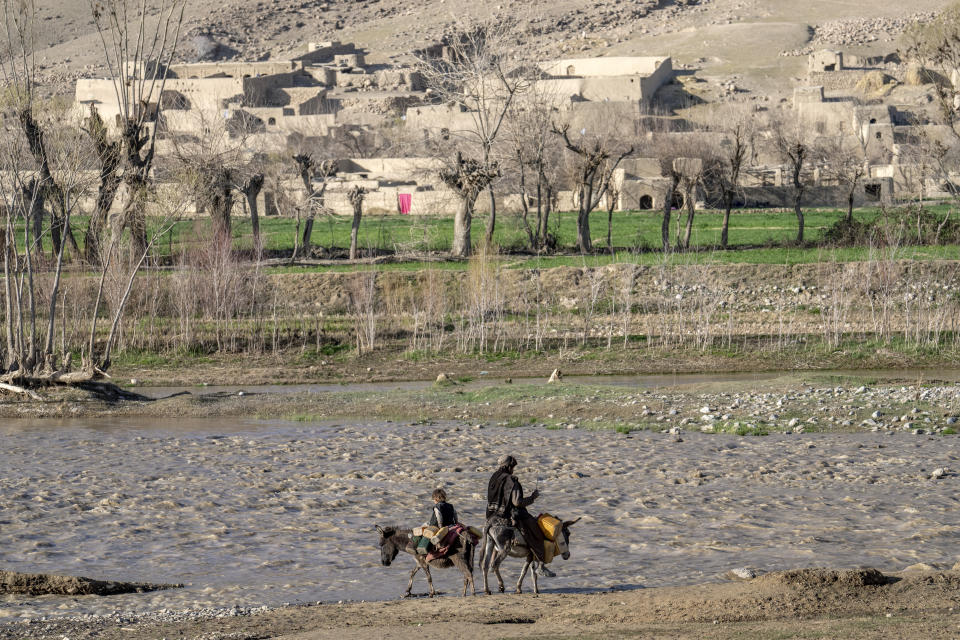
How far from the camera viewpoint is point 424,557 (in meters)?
Answer: 9.47

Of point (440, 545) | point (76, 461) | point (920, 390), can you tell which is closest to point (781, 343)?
point (920, 390)

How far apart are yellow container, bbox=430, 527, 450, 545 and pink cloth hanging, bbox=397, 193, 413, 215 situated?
45.4m

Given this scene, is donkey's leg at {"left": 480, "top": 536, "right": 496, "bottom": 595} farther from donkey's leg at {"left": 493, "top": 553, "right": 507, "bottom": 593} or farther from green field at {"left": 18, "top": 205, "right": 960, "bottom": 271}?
green field at {"left": 18, "top": 205, "right": 960, "bottom": 271}

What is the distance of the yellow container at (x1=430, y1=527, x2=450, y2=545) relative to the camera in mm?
9344

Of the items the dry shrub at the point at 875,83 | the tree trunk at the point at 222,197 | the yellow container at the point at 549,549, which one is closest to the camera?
the yellow container at the point at 549,549

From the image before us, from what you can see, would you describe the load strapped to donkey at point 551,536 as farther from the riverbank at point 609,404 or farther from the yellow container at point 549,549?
the riverbank at point 609,404

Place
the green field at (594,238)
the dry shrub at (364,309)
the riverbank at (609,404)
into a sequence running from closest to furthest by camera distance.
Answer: the riverbank at (609,404) < the dry shrub at (364,309) < the green field at (594,238)

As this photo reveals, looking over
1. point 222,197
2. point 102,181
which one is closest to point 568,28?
point 222,197

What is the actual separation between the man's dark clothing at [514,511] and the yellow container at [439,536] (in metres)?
0.40

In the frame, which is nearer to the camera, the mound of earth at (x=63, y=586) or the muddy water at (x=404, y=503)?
the mound of earth at (x=63, y=586)

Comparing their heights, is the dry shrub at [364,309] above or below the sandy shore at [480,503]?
above

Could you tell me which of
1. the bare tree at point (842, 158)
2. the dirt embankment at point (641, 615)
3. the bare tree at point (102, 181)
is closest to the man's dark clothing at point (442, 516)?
the dirt embankment at point (641, 615)

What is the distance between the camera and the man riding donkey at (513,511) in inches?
371

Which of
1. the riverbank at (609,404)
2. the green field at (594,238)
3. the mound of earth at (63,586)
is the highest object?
the green field at (594,238)
